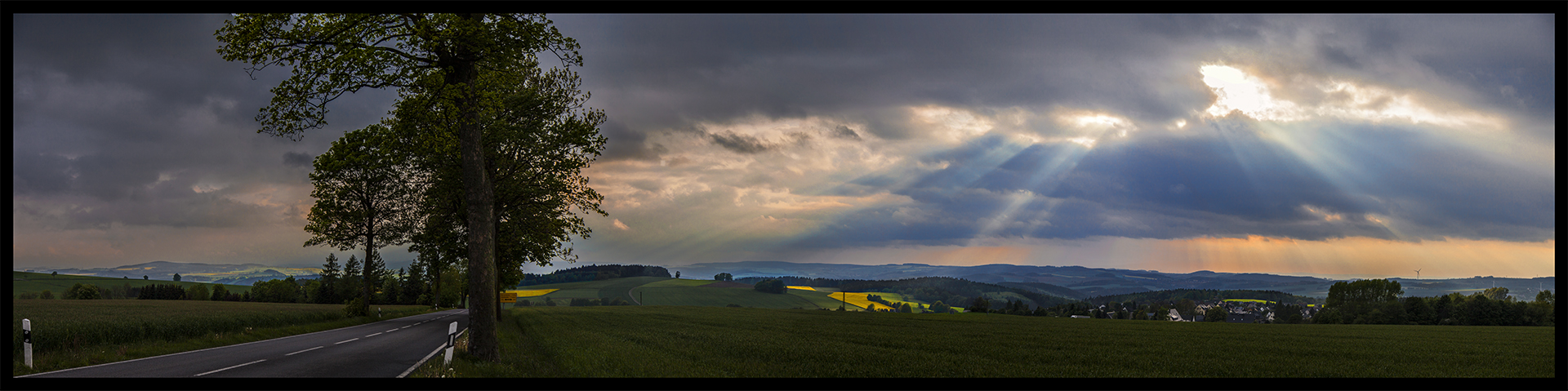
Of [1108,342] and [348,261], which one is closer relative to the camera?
[1108,342]

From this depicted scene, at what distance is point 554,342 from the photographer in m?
24.0

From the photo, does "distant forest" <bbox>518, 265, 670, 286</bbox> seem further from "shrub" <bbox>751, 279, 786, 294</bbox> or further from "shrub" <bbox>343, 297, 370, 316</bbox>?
"shrub" <bbox>343, 297, 370, 316</bbox>

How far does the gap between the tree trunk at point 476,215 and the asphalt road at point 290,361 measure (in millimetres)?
1122

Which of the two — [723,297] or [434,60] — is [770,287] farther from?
[434,60]

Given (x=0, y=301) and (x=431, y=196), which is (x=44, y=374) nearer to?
(x=0, y=301)

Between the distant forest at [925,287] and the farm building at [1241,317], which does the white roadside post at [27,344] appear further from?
the farm building at [1241,317]

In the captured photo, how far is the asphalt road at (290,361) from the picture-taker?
518 inches

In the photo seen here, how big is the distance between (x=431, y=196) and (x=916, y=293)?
435ft

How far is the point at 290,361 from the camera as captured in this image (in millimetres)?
15562

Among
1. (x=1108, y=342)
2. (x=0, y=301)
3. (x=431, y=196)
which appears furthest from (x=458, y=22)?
(x=1108, y=342)

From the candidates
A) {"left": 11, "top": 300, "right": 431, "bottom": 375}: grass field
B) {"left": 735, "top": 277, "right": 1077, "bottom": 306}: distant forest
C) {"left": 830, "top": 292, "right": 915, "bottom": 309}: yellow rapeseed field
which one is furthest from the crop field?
{"left": 11, "top": 300, "right": 431, "bottom": 375}: grass field

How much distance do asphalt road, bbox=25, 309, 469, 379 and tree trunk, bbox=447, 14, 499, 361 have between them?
112 cm

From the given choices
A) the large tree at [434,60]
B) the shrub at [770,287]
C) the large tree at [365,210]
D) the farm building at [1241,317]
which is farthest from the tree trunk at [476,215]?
the shrub at [770,287]

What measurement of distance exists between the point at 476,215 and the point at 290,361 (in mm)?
6039
